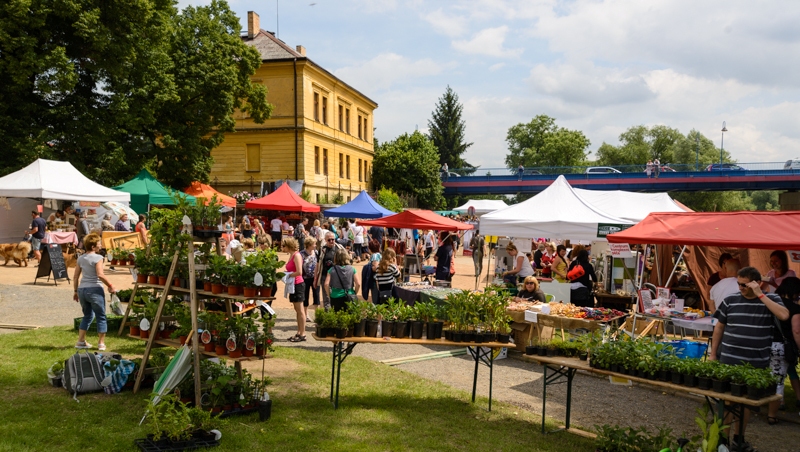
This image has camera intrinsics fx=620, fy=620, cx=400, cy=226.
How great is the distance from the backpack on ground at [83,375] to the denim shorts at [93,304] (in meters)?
1.48

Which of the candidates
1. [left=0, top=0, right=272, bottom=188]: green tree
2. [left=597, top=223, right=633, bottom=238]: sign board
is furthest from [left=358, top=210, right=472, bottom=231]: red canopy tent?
[left=0, top=0, right=272, bottom=188]: green tree

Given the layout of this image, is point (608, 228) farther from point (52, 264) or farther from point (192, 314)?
point (52, 264)

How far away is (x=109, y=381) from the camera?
697 cm

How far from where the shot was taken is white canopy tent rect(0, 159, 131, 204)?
1566 centimetres

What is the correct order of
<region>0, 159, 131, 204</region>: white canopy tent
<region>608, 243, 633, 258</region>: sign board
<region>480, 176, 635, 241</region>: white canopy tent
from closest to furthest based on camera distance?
<region>608, 243, 633, 258</region>: sign board, <region>480, 176, 635, 241</region>: white canopy tent, <region>0, 159, 131, 204</region>: white canopy tent

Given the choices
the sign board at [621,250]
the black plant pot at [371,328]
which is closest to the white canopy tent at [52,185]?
the black plant pot at [371,328]

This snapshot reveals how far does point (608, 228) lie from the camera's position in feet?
40.0

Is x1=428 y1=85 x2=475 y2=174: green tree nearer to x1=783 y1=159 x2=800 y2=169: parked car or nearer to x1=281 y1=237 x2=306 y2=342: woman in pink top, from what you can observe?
x1=783 y1=159 x2=800 y2=169: parked car

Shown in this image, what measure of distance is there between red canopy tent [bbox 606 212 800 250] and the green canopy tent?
18.2 m

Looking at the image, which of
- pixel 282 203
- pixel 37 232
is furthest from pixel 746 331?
pixel 37 232

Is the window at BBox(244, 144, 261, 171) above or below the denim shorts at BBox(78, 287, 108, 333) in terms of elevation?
above

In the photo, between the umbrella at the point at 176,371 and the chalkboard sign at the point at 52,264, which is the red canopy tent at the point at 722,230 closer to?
the umbrella at the point at 176,371

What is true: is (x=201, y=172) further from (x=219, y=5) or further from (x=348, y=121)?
(x=348, y=121)

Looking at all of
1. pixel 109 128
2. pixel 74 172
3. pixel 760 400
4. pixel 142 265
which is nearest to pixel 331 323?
pixel 142 265
